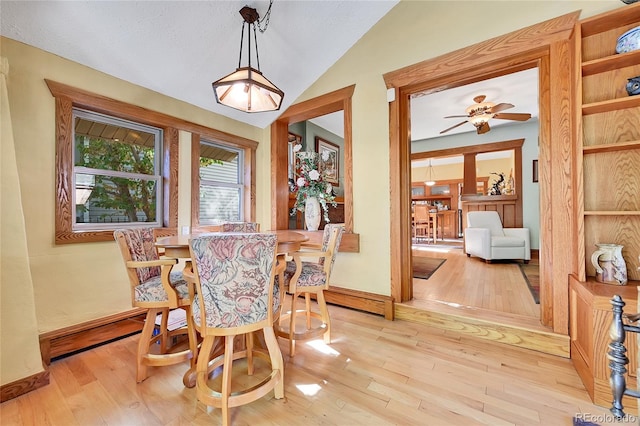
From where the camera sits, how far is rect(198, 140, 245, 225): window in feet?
10.2

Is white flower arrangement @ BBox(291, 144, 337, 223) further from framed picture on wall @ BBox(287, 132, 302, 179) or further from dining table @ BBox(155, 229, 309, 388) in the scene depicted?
dining table @ BBox(155, 229, 309, 388)

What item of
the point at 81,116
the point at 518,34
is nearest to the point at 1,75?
the point at 81,116

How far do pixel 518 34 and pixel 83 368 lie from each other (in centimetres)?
394

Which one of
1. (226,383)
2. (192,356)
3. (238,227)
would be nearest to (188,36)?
(238,227)

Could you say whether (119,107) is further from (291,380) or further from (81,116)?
(291,380)

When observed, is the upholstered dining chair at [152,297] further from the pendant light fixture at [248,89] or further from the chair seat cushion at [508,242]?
the chair seat cushion at [508,242]

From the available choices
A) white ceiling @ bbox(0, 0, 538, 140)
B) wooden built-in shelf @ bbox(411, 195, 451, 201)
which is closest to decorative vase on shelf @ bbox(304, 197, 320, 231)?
white ceiling @ bbox(0, 0, 538, 140)

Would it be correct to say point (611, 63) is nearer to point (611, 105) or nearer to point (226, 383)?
point (611, 105)

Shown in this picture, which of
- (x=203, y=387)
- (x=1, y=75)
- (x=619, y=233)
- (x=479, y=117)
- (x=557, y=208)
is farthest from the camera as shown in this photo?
(x=479, y=117)

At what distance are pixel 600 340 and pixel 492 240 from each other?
11.6ft

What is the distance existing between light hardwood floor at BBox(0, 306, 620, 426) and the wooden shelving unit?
316mm

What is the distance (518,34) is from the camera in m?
1.96

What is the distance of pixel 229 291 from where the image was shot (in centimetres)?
124

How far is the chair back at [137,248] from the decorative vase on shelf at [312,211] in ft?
5.17
